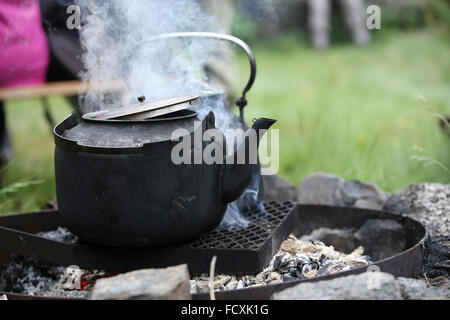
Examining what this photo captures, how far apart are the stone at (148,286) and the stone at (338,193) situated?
Result: 1456mm

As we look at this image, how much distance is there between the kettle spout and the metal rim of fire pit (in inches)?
16.2

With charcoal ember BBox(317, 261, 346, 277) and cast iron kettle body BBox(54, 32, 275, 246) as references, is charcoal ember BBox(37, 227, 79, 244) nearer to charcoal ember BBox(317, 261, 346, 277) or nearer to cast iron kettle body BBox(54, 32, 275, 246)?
cast iron kettle body BBox(54, 32, 275, 246)

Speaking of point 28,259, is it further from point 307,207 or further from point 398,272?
point 398,272

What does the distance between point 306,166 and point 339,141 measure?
421mm

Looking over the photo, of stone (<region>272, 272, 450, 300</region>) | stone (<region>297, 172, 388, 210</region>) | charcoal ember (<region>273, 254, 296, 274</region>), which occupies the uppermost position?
stone (<region>272, 272, 450, 300</region>)

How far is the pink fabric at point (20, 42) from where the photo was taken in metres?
3.79

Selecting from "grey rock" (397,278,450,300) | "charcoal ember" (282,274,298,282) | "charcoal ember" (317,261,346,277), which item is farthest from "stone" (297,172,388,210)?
"grey rock" (397,278,450,300)

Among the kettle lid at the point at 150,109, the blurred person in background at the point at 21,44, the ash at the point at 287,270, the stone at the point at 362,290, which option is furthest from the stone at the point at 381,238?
the blurred person in background at the point at 21,44

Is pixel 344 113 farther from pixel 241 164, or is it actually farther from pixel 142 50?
pixel 241 164

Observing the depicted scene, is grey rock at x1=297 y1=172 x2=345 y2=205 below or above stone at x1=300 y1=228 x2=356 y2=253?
above

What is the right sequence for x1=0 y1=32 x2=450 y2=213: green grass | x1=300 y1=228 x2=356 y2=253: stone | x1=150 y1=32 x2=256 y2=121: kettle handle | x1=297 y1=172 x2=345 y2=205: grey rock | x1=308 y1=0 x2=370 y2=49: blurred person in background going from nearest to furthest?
x1=150 y1=32 x2=256 y2=121: kettle handle, x1=300 y1=228 x2=356 y2=253: stone, x1=297 y1=172 x2=345 y2=205: grey rock, x1=0 y1=32 x2=450 y2=213: green grass, x1=308 y1=0 x2=370 y2=49: blurred person in background

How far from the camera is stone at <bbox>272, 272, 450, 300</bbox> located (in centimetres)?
174

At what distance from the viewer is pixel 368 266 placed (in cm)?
196
